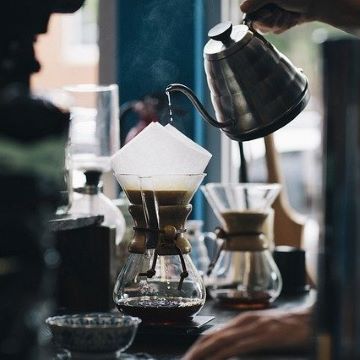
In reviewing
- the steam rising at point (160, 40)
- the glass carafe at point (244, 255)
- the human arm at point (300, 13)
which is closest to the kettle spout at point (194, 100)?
the human arm at point (300, 13)

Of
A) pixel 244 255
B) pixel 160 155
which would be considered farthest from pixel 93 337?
pixel 244 255

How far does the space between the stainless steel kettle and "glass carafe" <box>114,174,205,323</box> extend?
0.19m

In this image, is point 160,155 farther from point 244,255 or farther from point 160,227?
point 244,255

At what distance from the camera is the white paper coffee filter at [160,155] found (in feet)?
6.35

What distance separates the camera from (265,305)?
7.83 feet

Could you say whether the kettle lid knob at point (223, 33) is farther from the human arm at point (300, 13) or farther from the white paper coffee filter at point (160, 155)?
the white paper coffee filter at point (160, 155)

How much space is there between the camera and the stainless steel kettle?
2.04 metres

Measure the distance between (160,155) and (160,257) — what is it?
0.59 feet

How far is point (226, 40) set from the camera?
6.82ft

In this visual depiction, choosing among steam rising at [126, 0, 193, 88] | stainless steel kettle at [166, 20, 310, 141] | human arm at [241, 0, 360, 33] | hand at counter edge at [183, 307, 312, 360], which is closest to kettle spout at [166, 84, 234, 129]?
stainless steel kettle at [166, 20, 310, 141]

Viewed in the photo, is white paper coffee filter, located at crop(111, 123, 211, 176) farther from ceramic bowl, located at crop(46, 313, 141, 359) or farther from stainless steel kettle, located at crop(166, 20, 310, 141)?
ceramic bowl, located at crop(46, 313, 141, 359)

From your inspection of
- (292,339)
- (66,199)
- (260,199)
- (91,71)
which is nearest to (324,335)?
(292,339)

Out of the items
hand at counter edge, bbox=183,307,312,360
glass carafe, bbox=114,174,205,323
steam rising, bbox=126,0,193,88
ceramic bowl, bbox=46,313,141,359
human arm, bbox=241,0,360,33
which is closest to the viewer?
hand at counter edge, bbox=183,307,312,360

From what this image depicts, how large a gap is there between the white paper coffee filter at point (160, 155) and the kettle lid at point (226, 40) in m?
0.22
